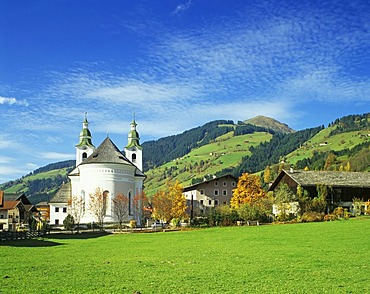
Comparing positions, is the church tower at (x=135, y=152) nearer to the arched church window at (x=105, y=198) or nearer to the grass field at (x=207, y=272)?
the arched church window at (x=105, y=198)

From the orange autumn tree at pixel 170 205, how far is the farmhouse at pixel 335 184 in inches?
833

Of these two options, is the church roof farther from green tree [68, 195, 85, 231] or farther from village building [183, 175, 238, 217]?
village building [183, 175, 238, 217]

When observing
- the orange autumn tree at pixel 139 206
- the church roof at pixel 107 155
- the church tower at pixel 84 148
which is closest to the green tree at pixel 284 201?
the orange autumn tree at pixel 139 206

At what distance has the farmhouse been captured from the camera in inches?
2581

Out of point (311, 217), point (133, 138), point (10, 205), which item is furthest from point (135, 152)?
point (311, 217)

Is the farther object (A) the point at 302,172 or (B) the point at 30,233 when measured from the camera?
(A) the point at 302,172

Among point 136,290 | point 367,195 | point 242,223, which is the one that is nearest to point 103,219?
point 242,223

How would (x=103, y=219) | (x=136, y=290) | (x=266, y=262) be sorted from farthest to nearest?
(x=103, y=219) < (x=266, y=262) < (x=136, y=290)

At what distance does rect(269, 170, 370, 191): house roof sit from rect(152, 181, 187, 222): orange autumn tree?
69.6 ft

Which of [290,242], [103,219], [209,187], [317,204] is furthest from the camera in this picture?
[209,187]

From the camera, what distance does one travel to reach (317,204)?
60531 mm

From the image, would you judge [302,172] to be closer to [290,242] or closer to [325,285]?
[290,242]

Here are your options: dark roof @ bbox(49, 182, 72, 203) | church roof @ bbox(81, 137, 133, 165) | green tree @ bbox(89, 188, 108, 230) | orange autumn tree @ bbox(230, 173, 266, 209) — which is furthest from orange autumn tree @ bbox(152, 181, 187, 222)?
dark roof @ bbox(49, 182, 72, 203)

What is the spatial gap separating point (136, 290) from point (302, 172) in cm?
5951
